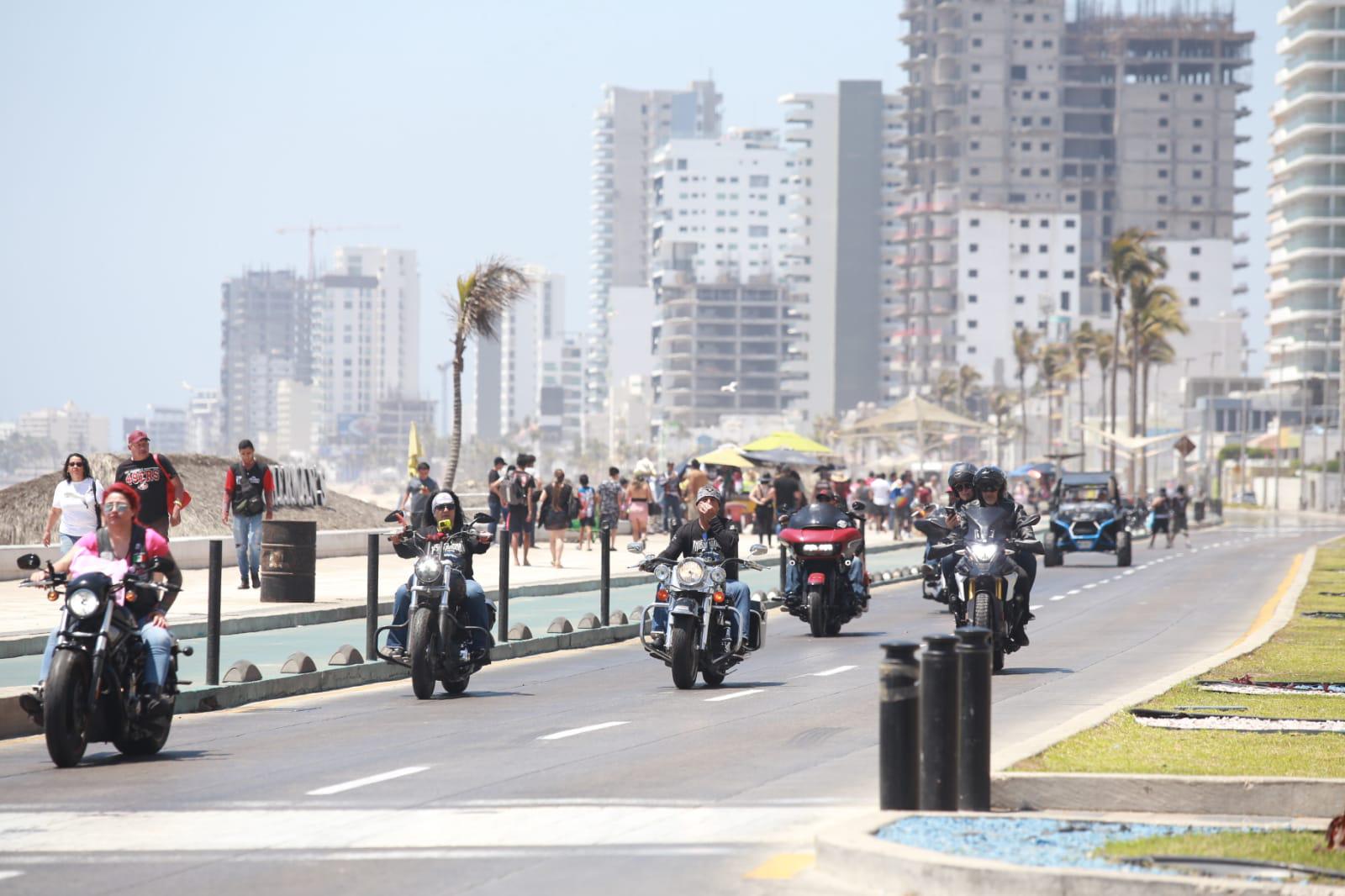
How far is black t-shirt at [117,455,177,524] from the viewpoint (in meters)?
20.4

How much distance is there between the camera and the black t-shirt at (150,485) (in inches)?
803

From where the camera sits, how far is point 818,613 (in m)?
23.2

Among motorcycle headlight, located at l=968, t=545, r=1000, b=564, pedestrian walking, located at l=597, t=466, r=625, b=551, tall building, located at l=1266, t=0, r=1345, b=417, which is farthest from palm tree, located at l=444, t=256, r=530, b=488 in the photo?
tall building, located at l=1266, t=0, r=1345, b=417

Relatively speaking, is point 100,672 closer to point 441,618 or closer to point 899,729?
point 441,618

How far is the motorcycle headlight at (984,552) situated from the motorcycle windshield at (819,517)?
4.90 metres

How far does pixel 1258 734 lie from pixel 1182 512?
166 ft

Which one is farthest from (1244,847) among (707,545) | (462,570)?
(707,545)

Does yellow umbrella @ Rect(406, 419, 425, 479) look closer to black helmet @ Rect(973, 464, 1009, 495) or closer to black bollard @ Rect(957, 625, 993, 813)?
black helmet @ Rect(973, 464, 1009, 495)

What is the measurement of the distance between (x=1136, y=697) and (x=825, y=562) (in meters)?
8.79

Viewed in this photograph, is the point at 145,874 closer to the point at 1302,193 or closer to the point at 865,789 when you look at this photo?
the point at 865,789

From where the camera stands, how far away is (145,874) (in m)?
8.35

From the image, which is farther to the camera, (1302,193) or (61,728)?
(1302,193)

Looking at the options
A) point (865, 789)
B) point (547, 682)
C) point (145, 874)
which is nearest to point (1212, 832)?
point (865, 789)

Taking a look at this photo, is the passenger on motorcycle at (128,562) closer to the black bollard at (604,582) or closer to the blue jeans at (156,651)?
the blue jeans at (156,651)
